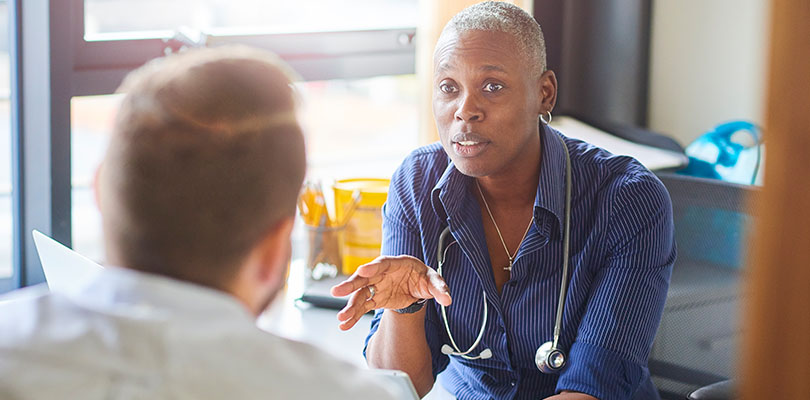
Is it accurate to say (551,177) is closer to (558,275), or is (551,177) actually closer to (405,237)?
(558,275)

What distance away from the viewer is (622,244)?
1.47 meters

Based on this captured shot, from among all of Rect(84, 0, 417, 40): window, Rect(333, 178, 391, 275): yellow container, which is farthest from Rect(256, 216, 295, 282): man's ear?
Rect(84, 0, 417, 40): window

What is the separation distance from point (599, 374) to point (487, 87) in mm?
534

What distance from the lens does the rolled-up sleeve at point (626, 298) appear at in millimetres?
1399

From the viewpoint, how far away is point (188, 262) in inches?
28.4

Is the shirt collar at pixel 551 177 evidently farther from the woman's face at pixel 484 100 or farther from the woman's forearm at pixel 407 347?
the woman's forearm at pixel 407 347

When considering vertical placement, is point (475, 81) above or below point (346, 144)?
above

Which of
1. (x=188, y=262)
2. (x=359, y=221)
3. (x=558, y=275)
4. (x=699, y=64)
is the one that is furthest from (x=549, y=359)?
(x=699, y=64)

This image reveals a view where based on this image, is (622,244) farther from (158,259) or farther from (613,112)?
(613,112)

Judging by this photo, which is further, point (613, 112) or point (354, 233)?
point (613, 112)

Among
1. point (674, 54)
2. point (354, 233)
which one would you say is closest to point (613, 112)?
point (674, 54)

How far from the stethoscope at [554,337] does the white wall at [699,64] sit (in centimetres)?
164

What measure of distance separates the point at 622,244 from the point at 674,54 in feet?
6.21

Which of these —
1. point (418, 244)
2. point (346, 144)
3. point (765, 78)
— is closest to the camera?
point (765, 78)
